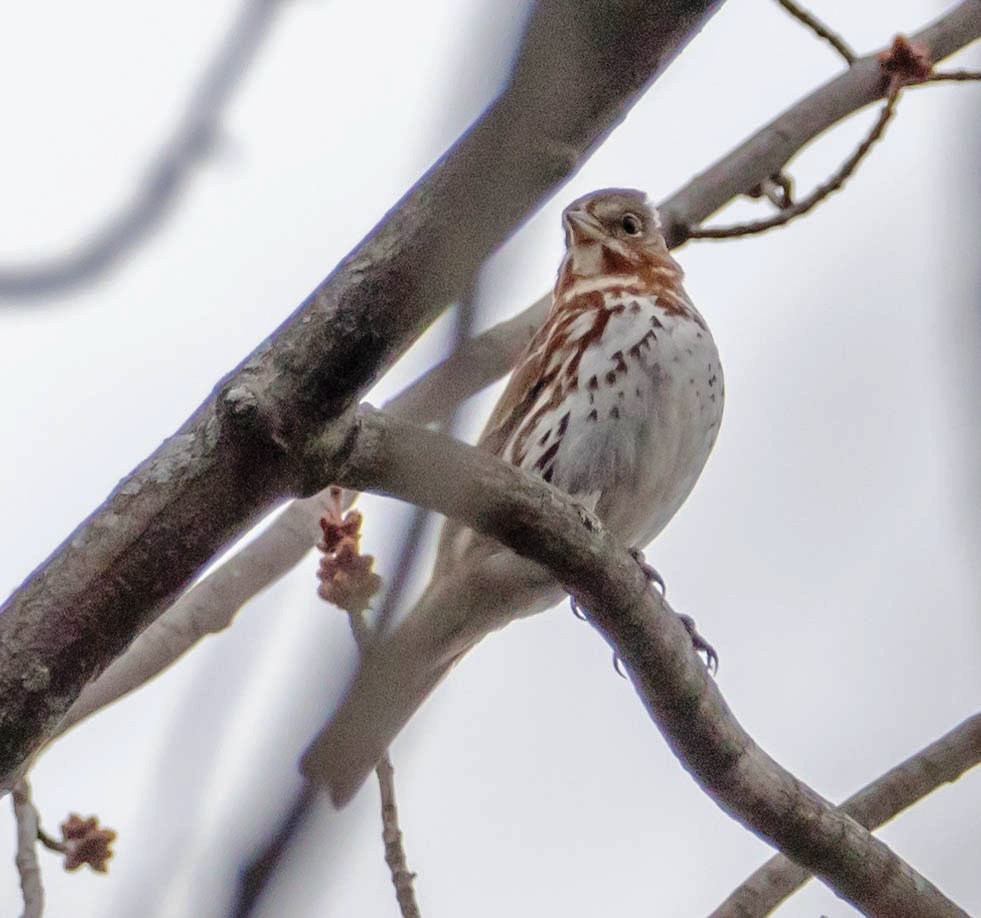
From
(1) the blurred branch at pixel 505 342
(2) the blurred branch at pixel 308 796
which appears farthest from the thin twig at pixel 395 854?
(2) the blurred branch at pixel 308 796

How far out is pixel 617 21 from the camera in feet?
5.73

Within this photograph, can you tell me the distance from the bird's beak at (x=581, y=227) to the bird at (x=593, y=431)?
1.10ft

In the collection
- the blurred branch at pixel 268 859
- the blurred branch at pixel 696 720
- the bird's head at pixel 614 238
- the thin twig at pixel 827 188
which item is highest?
the bird's head at pixel 614 238

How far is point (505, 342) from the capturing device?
5785 millimetres

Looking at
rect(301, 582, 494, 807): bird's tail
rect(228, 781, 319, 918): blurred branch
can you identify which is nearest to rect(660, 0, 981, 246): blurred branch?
rect(301, 582, 494, 807): bird's tail

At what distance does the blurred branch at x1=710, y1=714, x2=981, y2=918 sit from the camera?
3.93m

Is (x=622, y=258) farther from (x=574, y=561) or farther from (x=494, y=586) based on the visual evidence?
(x=574, y=561)

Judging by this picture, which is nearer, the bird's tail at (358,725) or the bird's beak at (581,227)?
the bird's tail at (358,725)

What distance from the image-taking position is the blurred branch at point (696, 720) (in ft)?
9.71

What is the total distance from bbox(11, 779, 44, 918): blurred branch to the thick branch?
48.4 inches

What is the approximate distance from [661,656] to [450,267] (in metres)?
1.64

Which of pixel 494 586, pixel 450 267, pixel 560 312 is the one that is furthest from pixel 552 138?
pixel 560 312

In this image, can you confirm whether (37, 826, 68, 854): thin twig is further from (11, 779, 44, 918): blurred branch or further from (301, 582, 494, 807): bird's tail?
(301, 582, 494, 807): bird's tail

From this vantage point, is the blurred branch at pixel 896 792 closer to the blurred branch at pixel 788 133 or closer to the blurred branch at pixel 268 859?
the blurred branch at pixel 788 133
